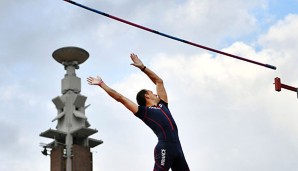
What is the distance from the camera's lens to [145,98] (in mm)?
12297

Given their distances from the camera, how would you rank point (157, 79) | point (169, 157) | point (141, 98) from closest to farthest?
point (169, 157), point (141, 98), point (157, 79)

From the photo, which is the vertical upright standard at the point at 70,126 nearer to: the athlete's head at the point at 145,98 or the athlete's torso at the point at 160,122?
the athlete's head at the point at 145,98

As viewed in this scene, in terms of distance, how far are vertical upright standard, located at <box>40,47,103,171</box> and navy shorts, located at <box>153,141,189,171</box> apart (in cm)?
5972

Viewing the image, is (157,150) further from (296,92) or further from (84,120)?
(84,120)

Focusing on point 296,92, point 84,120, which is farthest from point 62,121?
point 296,92

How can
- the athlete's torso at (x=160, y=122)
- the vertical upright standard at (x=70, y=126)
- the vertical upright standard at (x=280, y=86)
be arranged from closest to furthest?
1. the athlete's torso at (x=160, y=122)
2. the vertical upright standard at (x=280, y=86)
3. the vertical upright standard at (x=70, y=126)

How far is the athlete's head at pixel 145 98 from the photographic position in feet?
40.3

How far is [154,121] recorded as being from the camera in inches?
469

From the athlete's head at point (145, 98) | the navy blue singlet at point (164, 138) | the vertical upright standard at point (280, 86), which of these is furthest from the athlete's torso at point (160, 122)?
the vertical upright standard at point (280, 86)

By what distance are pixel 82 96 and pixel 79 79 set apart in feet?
7.28

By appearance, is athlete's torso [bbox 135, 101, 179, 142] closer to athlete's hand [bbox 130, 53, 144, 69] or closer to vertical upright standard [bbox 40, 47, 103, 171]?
athlete's hand [bbox 130, 53, 144, 69]

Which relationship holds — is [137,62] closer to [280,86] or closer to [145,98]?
[145,98]

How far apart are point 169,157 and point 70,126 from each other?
61.3 meters

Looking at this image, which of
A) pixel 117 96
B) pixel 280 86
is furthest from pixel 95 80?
pixel 280 86
